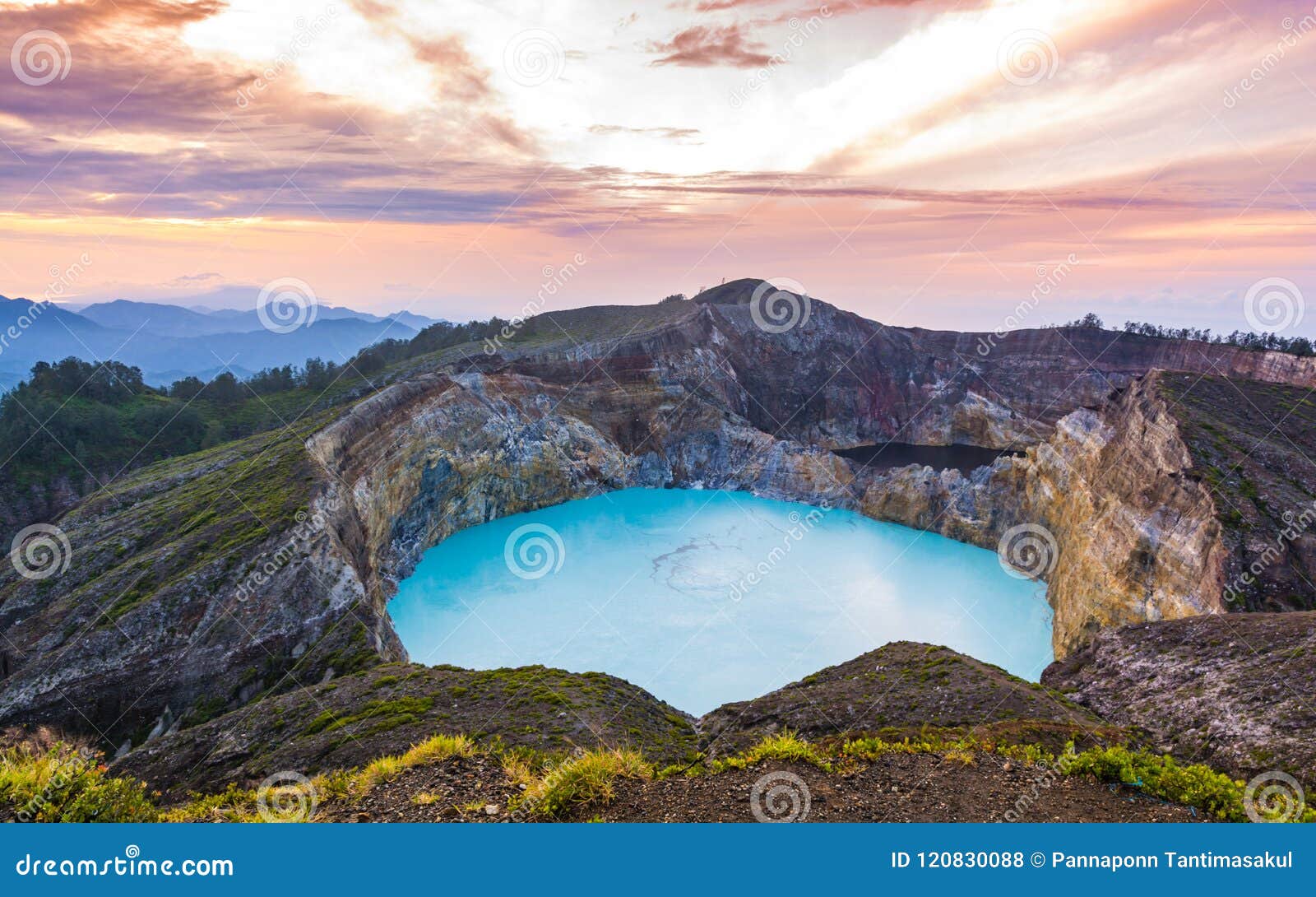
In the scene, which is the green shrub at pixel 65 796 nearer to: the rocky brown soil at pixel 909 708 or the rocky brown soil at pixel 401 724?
the rocky brown soil at pixel 401 724

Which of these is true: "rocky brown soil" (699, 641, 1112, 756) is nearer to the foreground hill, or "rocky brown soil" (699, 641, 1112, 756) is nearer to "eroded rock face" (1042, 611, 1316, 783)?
the foreground hill

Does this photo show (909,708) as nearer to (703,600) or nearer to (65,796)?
(65,796)

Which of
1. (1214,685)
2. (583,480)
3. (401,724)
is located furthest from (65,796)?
(583,480)

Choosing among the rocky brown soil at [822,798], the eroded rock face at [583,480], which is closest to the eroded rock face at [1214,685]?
the eroded rock face at [583,480]

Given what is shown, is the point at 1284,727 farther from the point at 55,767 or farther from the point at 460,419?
the point at 460,419

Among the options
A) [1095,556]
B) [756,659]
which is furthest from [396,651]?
[1095,556]

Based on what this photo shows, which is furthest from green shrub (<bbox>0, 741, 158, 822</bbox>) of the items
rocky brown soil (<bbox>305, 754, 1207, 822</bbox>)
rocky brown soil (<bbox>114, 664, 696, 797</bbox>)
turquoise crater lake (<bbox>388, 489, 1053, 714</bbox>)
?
turquoise crater lake (<bbox>388, 489, 1053, 714</bbox>)
